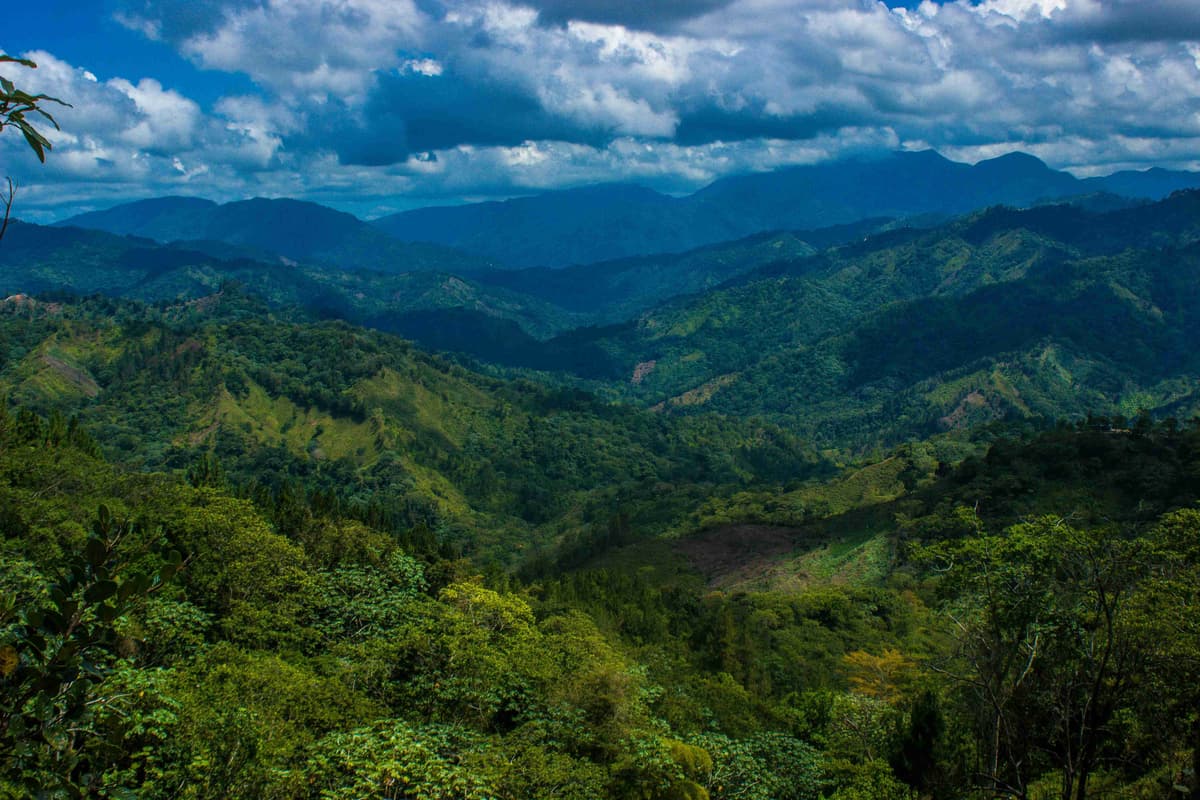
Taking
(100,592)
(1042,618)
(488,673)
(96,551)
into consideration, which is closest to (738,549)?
(488,673)

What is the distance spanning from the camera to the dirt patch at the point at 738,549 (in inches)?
5231

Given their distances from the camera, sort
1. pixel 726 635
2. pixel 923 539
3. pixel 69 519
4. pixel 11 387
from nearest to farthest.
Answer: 1. pixel 69 519
2. pixel 726 635
3. pixel 923 539
4. pixel 11 387

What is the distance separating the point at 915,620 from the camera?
302 ft

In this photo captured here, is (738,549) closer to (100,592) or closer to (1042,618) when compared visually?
(1042,618)

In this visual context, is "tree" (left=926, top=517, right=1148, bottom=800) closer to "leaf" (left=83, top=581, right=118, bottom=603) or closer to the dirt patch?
"leaf" (left=83, top=581, right=118, bottom=603)

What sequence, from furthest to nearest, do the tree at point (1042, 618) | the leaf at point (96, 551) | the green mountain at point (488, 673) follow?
the tree at point (1042, 618) → the green mountain at point (488, 673) → the leaf at point (96, 551)

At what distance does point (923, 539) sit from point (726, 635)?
51.9 metres

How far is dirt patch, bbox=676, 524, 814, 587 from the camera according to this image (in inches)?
5231

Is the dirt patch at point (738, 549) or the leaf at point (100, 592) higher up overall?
the leaf at point (100, 592)

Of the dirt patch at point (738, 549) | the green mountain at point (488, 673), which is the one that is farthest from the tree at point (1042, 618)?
the dirt patch at point (738, 549)

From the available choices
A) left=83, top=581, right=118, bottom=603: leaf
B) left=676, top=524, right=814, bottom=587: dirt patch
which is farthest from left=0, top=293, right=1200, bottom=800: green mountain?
left=676, top=524, right=814, bottom=587: dirt patch

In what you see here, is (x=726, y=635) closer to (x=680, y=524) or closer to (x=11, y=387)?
(x=680, y=524)

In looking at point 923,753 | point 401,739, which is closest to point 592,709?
point 401,739

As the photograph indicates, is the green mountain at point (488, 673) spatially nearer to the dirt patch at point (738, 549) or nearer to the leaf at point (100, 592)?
the leaf at point (100, 592)
